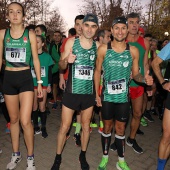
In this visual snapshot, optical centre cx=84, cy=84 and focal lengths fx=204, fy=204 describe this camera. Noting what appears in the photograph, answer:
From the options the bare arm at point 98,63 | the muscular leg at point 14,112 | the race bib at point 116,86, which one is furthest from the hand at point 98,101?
the muscular leg at point 14,112

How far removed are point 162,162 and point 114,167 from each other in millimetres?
846

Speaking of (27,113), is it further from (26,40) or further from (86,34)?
(86,34)

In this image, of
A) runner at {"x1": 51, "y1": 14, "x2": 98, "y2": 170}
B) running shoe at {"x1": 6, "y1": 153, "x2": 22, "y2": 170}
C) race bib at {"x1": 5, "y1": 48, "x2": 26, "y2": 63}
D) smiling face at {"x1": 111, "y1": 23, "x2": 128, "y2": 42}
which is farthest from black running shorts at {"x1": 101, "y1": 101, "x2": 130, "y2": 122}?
running shoe at {"x1": 6, "y1": 153, "x2": 22, "y2": 170}

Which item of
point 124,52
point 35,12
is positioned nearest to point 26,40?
point 124,52

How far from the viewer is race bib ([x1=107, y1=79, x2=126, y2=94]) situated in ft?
10.5

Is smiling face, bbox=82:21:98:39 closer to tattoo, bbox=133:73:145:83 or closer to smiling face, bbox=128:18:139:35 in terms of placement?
tattoo, bbox=133:73:145:83

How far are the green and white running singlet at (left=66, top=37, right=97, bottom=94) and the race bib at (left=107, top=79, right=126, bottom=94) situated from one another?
0.31 m

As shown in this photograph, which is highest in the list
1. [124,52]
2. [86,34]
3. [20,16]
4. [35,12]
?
[35,12]

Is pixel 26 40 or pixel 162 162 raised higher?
pixel 26 40

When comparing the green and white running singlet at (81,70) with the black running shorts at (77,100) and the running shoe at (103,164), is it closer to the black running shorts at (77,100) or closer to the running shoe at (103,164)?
the black running shorts at (77,100)

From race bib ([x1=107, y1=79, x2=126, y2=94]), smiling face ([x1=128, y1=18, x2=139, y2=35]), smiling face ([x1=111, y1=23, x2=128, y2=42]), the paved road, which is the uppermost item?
Result: smiling face ([x1=128, y1=18, x2=139, y2=35])

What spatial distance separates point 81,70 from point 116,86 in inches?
23.7

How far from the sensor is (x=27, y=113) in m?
3.14

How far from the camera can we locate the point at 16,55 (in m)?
3.10
